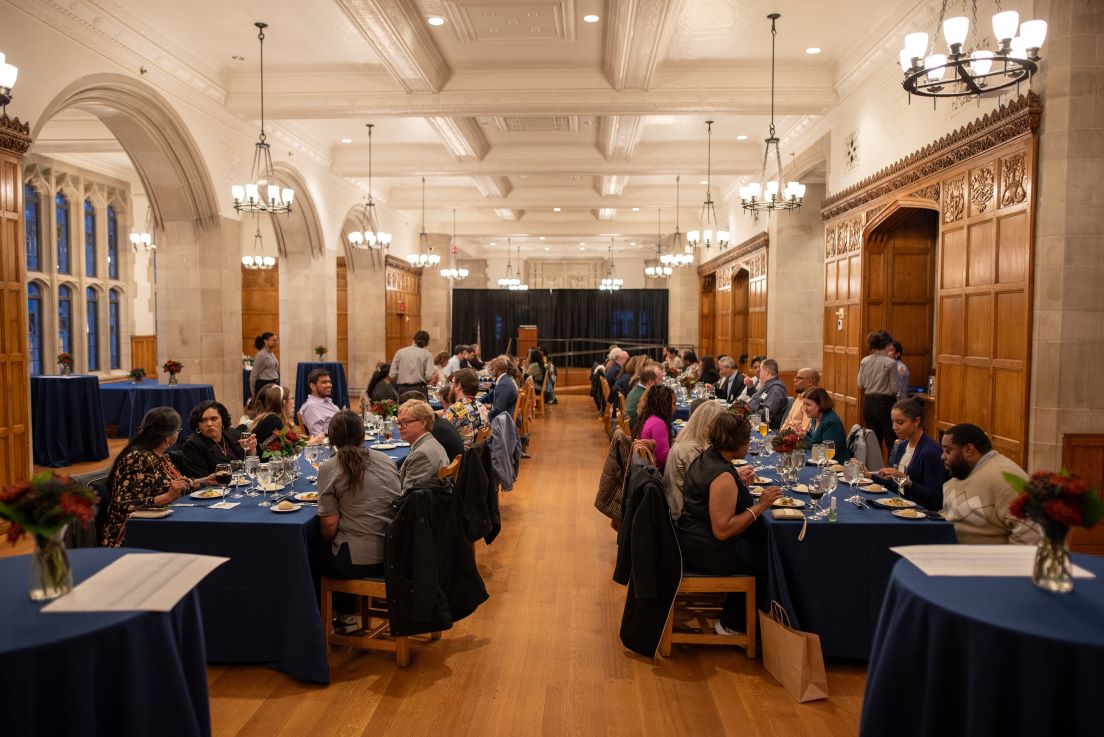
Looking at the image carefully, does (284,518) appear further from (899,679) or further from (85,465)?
(85,465)

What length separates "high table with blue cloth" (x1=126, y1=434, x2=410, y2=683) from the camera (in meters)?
3.48

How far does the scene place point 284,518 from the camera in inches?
140

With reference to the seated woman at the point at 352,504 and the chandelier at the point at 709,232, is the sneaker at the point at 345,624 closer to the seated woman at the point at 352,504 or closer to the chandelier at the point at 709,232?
the seated woman at the point at 352,504

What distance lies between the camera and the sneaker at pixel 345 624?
3930 mm

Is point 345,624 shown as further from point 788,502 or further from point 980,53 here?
point 980,53

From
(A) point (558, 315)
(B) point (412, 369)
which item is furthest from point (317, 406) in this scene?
(A) point (558, 315)

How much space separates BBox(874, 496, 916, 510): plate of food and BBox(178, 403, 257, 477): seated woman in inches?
141

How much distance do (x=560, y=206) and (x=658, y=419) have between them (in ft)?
41.7

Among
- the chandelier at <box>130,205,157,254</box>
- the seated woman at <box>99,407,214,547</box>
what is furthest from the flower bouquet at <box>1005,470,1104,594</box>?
the chandelier at <box>130,205,157,254</box>

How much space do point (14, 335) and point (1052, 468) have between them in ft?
25.0

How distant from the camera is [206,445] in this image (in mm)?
4578

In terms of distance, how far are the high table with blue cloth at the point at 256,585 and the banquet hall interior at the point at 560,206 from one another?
0.02m

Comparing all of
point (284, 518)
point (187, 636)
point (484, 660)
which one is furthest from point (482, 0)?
point (187, 636)

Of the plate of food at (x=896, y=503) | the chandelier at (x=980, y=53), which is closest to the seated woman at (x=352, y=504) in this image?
the plate of food at (x=896, y=503)
